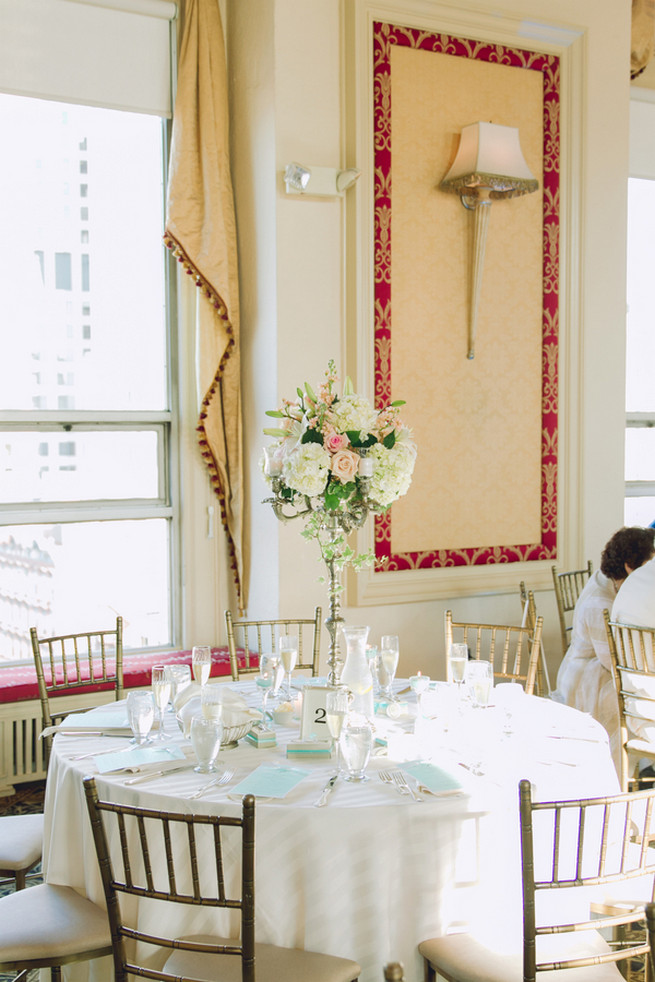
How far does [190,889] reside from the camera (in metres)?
1.94

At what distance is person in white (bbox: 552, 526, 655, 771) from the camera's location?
364cm

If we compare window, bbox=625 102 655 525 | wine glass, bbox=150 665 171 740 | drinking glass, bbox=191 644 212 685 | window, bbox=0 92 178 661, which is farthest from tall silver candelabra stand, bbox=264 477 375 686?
window, bbox=625 102 655 525

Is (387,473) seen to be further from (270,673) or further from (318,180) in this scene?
(318,180)

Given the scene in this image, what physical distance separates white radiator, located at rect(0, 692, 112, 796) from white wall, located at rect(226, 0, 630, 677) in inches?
36.1

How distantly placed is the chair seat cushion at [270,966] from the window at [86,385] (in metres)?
2.51

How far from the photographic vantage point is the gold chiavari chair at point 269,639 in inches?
128

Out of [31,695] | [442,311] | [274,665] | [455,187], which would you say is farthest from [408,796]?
[455,187]

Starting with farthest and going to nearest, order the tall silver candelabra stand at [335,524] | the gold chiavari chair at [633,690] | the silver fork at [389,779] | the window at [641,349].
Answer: the window at [641,349], the gold chiavari chair at [633,690], the tall silver candelabra stand at [335,524], the silver fork at [389,779]

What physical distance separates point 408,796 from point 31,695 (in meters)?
2.31

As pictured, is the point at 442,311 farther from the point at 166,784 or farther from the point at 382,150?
the point at 166,784

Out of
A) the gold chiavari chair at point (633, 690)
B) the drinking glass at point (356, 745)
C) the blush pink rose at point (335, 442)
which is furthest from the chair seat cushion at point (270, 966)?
the gold chiavari chair at point (633, 690)

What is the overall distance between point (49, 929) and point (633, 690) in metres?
2.17

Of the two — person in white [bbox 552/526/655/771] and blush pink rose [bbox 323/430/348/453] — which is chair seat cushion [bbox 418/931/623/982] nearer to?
blush pink rose [bbox 323/430/348/453]

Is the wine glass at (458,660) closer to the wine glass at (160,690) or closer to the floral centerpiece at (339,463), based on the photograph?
the floral centerpiece at (339,463)
